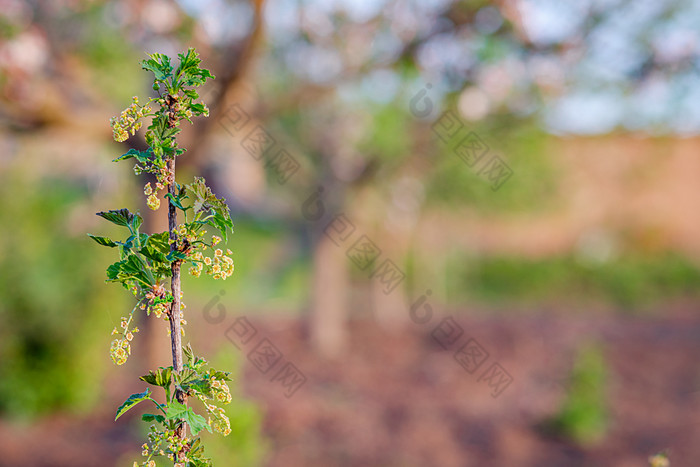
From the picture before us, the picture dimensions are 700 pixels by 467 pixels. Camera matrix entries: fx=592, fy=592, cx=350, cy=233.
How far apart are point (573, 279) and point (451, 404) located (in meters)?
8.25

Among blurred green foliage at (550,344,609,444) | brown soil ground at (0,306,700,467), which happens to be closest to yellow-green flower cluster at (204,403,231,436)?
brown soil ground at (0,306,700,467)

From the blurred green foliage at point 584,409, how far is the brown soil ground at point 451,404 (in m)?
0.09

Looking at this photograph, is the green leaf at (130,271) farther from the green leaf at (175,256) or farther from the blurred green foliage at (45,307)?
the blurred green foliage at (45,307)

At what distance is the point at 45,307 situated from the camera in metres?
4.64

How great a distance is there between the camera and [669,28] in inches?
175

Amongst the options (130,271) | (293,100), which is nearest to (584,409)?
(293,100)

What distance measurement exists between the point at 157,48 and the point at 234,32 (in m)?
0.63

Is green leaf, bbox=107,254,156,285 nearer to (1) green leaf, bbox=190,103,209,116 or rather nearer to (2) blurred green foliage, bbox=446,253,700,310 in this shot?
(1) green leaf, bbox=190,103,209,116

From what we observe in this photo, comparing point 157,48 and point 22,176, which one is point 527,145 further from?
point 22,176

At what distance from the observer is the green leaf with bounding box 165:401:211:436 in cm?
109

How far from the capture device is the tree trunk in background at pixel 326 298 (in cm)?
771

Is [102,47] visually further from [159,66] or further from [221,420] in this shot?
[221,420]

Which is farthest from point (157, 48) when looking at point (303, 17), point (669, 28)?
point (669, 28)

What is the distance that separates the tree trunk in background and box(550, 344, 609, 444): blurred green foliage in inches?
131
